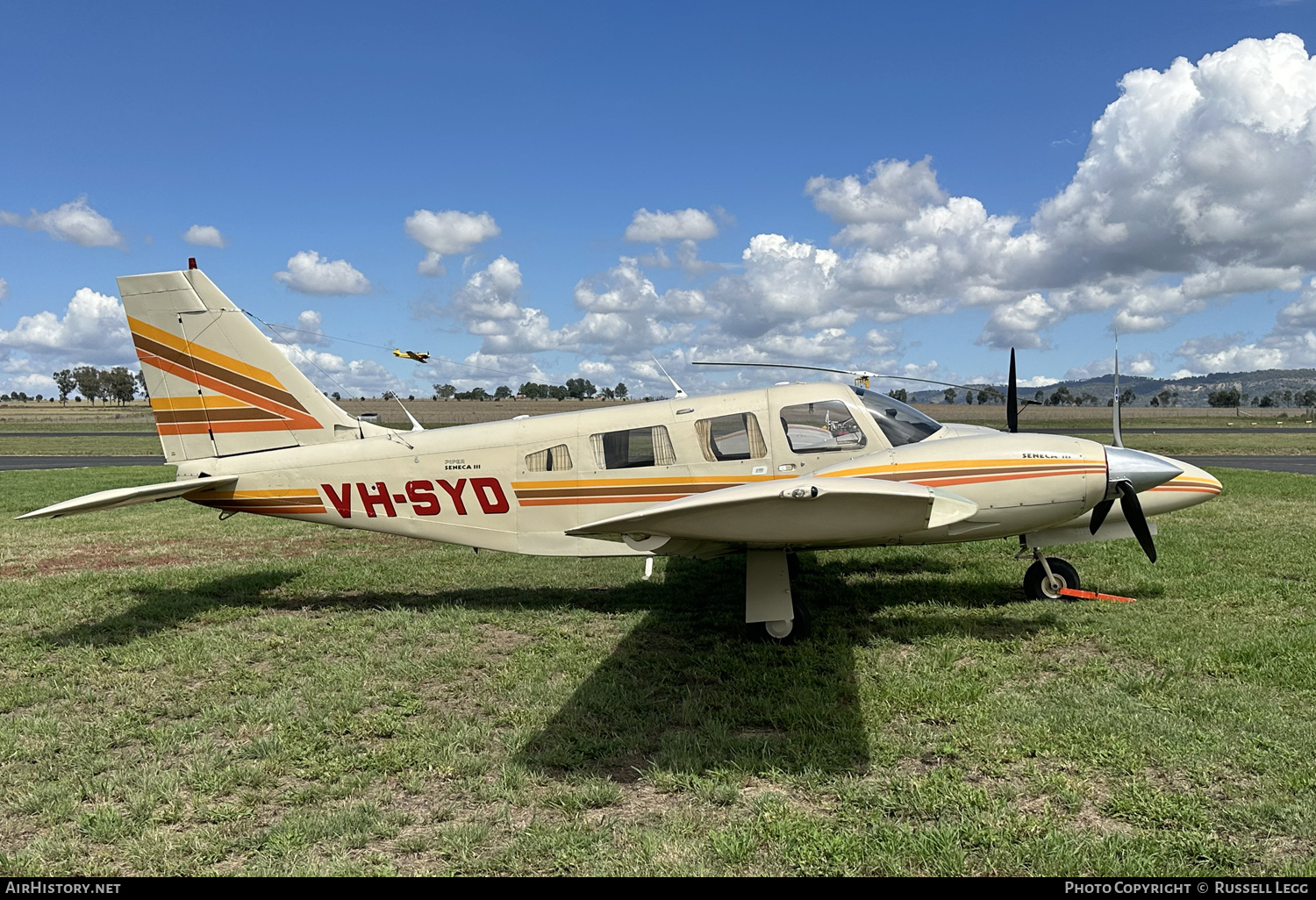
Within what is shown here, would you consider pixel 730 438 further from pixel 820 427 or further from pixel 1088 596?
pixel 1088 596

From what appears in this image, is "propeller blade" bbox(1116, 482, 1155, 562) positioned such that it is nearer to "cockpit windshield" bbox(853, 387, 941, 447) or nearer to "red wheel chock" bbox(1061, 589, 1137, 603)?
"red wheel chock" bbox(1061, 589, 1137, 603)

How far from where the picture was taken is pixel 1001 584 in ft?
28.0

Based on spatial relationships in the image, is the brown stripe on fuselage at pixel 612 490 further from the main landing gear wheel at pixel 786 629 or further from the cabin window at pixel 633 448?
the main landing gear wheel at pixel 786 629

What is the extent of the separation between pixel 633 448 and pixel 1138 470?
4.72m

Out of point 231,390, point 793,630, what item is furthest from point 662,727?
point 231,390

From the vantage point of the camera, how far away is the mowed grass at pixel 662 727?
3578mm

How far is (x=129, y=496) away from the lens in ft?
23.1

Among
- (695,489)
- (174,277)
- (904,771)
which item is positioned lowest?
(904,771)

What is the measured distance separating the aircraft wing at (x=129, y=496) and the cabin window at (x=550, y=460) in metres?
3.54

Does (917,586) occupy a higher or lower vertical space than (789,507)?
lower

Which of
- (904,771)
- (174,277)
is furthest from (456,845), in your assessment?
(174,277)

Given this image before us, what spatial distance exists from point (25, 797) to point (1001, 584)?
29.4 ft

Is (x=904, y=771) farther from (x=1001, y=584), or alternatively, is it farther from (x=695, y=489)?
(x=1001, y=584)

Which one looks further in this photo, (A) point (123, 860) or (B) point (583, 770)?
(B) point (583, 770)
